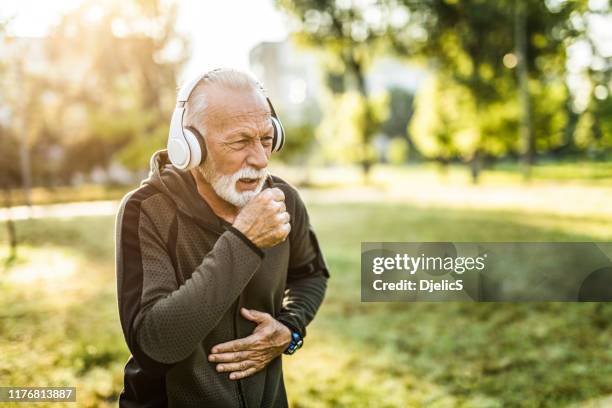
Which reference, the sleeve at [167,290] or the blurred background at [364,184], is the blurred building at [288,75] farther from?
the sleeve at [167,290]

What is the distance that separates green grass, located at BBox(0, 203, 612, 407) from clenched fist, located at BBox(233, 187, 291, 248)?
2784 millimetres

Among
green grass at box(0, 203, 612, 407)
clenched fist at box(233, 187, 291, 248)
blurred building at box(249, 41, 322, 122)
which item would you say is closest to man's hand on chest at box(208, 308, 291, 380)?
clenched fist at box(233, 187, 291, 248)

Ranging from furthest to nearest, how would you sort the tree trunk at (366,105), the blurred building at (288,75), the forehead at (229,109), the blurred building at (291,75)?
the blurred building at (288,75), the blurred building at (291,75), the tree trunk at (366,105), the forehead at (229,109)

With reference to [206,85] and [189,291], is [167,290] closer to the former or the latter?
[189,291]

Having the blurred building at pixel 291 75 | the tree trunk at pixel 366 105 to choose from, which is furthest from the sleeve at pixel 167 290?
the blurred building at pixel 291 75

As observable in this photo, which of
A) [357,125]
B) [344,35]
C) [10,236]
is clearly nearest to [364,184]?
[357,125]

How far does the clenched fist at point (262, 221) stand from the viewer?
142 centimetres

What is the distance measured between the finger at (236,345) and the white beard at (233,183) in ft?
1.35

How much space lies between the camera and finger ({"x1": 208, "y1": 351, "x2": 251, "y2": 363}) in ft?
5.18

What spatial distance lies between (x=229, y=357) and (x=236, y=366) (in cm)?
4

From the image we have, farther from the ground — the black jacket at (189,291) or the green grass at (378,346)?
the black jacket at (189,291)

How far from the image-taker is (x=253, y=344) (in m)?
1.63

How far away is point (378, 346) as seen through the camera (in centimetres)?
507

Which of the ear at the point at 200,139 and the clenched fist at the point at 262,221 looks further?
the ear at the point at 200,139
